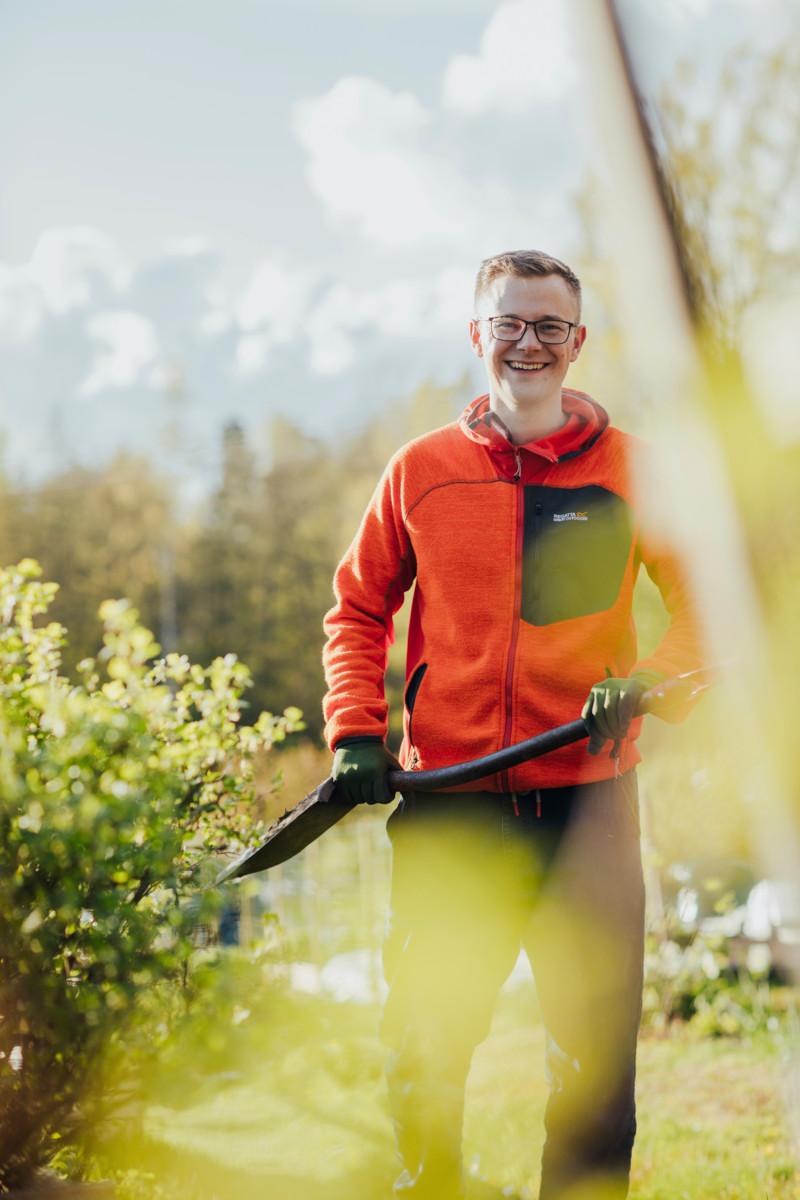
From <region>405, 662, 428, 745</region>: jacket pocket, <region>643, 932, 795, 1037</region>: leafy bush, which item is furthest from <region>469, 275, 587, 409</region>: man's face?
<region>643, 932, 795, 1037</region>: leafy bush

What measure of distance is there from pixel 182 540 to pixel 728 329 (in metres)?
26.1

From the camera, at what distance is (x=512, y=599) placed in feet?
7.01

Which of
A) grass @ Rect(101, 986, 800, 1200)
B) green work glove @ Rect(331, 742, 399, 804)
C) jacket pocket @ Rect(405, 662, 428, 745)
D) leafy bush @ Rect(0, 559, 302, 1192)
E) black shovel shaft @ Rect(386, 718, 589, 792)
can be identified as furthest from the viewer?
grass @ Rect(101, 986, 800, 1200)

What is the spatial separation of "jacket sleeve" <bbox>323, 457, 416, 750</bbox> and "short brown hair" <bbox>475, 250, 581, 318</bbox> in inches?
15.5

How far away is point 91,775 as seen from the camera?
6.29 feet

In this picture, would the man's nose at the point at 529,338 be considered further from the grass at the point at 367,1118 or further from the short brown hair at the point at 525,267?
the grass at the point at 367,1118

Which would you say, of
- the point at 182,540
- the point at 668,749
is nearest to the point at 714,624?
the point at 668,749

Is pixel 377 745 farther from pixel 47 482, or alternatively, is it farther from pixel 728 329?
pixel 47 482

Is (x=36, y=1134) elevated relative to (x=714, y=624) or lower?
lower

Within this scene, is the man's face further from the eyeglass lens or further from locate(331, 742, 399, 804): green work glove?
locate(331, 742, 399, 804): green work glove

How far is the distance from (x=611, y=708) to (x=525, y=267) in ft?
2.73

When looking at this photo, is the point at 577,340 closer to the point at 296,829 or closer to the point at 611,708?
the point at 611,708

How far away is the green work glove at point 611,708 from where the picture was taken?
1.92 metres

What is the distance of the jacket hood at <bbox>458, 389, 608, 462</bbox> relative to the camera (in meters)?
2.19
